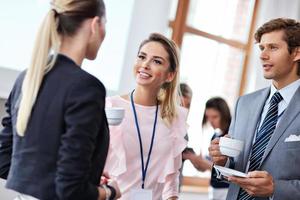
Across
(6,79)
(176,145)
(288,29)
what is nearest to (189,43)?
(6,79)

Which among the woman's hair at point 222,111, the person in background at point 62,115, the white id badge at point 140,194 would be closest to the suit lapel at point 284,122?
the white id badge at point 140,194

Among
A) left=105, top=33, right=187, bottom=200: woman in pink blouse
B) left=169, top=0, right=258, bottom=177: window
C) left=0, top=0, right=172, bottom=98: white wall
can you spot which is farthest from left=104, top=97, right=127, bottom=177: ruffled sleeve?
left=169, top=0, right=258, bottom=177: window

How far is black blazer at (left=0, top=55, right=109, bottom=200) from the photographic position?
112cm

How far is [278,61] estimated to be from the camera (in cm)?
197

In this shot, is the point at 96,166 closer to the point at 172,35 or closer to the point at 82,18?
the point at 82,18

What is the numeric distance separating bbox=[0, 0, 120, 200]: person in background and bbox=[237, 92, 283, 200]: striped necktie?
2.86 feet

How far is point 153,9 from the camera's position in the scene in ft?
11.8

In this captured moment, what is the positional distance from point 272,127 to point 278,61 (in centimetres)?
33

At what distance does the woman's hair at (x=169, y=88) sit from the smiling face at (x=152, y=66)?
28 millimetres

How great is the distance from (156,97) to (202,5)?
8.90 feet

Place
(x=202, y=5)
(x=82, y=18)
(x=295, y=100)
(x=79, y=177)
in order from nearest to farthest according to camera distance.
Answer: (x=79, y=177) → (x=82, y=18) → (x=295, y=100) → (x=202, y=5)

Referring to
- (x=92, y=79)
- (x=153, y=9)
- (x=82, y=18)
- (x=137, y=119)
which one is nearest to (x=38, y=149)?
(x=92, y=79)

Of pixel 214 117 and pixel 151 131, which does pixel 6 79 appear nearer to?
pixel 151 131

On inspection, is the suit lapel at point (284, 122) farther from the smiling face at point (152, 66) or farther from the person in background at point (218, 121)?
the person in background at point (218, 121)
